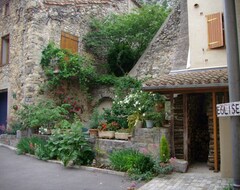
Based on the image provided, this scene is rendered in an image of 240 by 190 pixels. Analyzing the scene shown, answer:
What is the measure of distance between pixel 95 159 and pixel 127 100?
8.07 feet

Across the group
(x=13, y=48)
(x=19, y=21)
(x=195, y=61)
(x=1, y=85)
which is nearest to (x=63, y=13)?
(x=19, y=21)

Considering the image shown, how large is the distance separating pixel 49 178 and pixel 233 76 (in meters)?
5.11

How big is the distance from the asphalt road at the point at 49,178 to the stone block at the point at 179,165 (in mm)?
1398

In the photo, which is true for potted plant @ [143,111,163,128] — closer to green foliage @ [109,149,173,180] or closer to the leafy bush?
green foliage @ [109,149,173,180]

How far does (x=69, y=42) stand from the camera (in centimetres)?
1369

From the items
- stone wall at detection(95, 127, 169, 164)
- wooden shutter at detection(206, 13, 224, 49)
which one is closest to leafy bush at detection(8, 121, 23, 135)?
stone wall at detection(95, 127, 169, 164)

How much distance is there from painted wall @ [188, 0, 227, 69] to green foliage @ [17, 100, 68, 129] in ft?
18.4

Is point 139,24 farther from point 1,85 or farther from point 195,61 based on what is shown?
point 1,85

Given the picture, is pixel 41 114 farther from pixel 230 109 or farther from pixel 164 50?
pixel 230 109

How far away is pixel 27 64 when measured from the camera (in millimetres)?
12273

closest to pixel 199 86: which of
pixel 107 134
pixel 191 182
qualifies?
pixel 191 182

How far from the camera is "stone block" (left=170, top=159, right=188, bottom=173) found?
7191 millimetres

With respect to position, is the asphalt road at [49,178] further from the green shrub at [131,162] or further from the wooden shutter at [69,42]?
the wooden shutter at [69,42]

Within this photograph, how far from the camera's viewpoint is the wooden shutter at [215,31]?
853 centimetres
